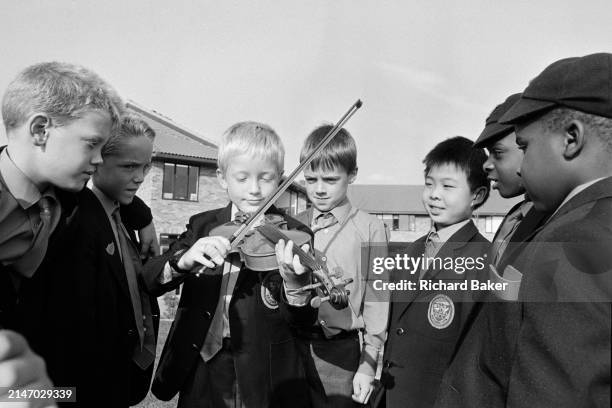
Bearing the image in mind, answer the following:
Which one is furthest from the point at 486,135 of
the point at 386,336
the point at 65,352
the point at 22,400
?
the point at 22,400

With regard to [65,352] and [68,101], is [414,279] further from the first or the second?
[68,101]

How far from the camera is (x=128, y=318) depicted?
226 centimetres

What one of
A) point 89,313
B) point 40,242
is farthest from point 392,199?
point 40,242

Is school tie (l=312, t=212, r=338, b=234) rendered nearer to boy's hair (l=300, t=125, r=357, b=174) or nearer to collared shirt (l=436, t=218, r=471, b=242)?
boy's hair (l=300, t=125, r=357, b=174)

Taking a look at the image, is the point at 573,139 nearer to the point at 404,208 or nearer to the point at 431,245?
the point at 431,245

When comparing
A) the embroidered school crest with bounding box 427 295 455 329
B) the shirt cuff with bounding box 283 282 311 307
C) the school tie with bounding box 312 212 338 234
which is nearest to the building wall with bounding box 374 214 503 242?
the school tie with bounding box 312 212 338 234

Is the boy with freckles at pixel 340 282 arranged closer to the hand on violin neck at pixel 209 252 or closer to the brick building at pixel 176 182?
the hand on violin neck at pixel 209 252

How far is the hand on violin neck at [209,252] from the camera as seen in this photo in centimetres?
213

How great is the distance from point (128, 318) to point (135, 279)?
251mm

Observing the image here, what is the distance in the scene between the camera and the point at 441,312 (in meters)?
2.52

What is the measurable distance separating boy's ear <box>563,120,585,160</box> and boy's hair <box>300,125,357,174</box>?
75.2 inches

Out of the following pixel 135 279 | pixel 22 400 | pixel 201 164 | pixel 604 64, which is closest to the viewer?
pixel 22 400

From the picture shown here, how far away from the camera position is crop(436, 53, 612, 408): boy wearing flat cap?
1039mm

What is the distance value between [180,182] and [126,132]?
17555 mm
